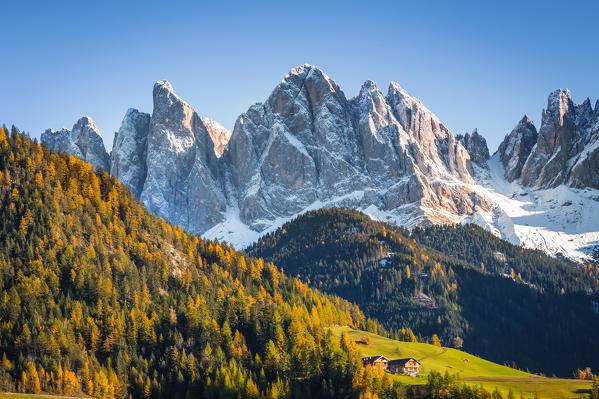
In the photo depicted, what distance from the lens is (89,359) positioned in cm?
11712

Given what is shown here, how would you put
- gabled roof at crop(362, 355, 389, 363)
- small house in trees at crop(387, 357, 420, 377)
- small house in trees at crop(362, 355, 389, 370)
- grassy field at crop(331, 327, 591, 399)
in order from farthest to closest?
gabled roof at crop(362, 355, 389, 363)
small house in trees at crop(387, 357, 420, 377)
small house in trees at crop(362, 355, 389, 370)
grassy field at crop(331, 327, 591, 399)

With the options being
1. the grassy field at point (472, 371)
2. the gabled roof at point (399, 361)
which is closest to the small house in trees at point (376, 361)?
the gabled roof at point (399, 361)

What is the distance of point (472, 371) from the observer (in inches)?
5497

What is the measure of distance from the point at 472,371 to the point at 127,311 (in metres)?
75.2

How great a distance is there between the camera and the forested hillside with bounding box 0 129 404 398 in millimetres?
114062

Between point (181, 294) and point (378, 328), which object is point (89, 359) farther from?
point (378, 328)

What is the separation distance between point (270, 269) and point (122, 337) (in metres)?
62.7

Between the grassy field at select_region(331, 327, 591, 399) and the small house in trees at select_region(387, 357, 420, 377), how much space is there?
1664 millimetres

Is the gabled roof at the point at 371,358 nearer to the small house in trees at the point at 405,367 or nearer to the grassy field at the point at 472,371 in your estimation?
the small house in trees at the point at 405,367

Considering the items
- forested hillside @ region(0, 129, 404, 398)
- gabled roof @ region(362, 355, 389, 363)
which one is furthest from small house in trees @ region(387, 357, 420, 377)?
forested hillside @ region(0, 129, 404, 398)

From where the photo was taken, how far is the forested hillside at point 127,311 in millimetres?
114062

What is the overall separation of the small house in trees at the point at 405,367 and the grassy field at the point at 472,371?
1664mm

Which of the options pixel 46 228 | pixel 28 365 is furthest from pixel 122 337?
pixel 46 228

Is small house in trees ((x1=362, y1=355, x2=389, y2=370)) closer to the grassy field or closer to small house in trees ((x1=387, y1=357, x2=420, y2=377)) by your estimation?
small house in trees ((x1=387, y1=357, x2=420, y2=377))
